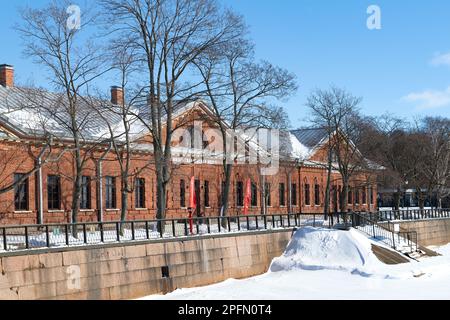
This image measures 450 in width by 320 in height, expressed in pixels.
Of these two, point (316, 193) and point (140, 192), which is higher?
point (140, 192)

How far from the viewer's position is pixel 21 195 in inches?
1294

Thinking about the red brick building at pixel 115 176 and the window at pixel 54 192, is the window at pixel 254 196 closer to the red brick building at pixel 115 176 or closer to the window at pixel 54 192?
the red brick building at pixel 115 176

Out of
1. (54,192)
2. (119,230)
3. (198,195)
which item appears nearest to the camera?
(119,230)

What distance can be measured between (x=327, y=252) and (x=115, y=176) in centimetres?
1442

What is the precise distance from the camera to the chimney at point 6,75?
3694cm

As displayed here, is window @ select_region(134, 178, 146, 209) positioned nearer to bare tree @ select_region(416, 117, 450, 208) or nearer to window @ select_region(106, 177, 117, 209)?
window @ select_region(106, 177, 117, 209)

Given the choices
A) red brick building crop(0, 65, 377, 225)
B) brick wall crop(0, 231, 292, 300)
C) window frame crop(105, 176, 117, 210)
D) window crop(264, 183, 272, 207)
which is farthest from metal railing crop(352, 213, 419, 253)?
window crop(264, 183, 272, 207)

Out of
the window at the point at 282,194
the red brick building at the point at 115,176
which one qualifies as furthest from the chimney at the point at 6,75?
the window at the point at 282,194

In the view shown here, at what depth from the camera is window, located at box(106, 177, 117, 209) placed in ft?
125

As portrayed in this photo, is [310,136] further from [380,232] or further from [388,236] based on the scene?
[388,236]

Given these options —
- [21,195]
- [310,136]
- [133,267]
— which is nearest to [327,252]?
[133,267]

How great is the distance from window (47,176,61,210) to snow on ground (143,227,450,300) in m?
12.5

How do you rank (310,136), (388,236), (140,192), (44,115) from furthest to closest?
(310,136)
(140,192)
(388,236)
(44,115)

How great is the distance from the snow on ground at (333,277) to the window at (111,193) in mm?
12531
